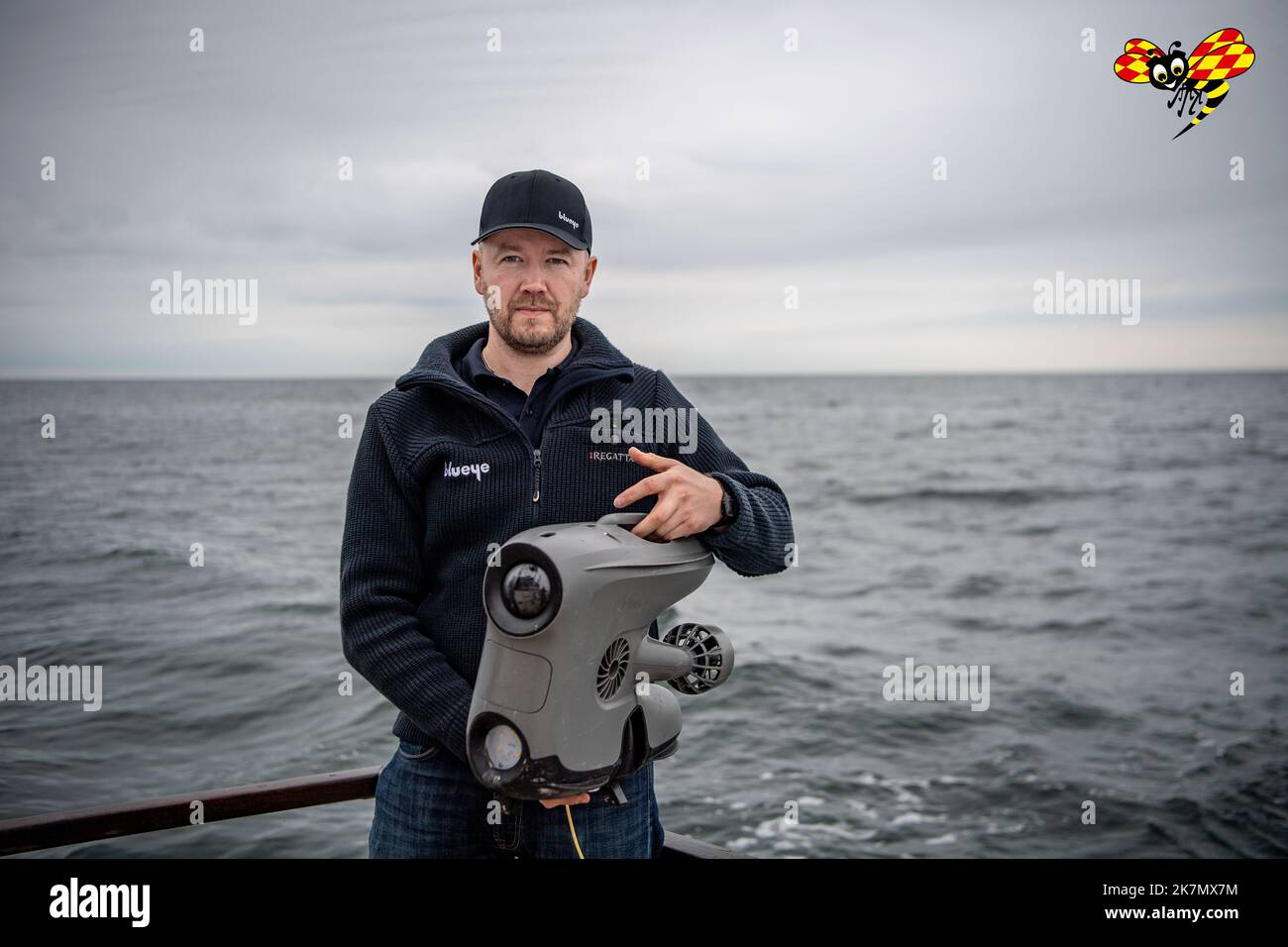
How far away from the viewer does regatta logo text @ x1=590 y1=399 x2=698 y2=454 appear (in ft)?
7.69

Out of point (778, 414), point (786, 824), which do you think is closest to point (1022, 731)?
point (786, 824)

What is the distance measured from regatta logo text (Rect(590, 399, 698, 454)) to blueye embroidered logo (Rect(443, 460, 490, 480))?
29 cm

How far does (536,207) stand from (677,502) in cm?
78

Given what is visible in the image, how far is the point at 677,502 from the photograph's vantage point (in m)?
2.00

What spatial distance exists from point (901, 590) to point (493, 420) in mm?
13255

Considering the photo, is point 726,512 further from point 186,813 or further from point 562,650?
point 186,813

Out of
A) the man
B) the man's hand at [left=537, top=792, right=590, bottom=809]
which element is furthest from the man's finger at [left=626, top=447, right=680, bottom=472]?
the man's hand at [left=537, top=792, right=590, bottom=809]

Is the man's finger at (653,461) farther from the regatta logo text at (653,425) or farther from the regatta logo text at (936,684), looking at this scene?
the regatta logo text at (936,684)

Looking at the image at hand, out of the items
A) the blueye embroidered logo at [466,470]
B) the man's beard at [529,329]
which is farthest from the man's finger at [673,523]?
the man's beard at [529,329]

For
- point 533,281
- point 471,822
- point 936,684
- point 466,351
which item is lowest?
point 936,684

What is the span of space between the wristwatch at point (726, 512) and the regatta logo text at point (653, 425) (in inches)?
12.6
